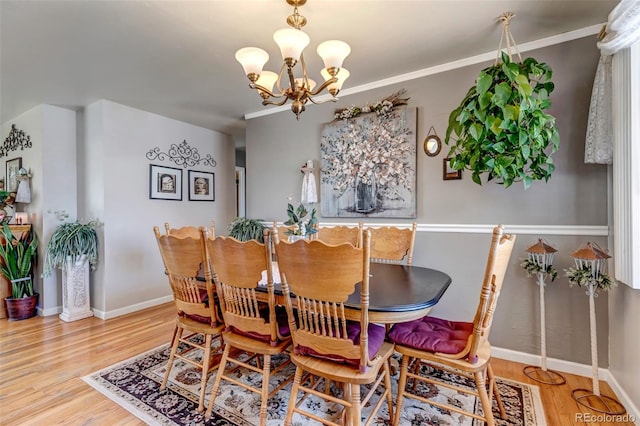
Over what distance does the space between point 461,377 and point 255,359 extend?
5.10 ft

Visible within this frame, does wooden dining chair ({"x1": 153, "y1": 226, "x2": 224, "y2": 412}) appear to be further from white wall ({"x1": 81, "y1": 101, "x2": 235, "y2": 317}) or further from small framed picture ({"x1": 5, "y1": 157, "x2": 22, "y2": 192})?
small framed picture ({"x1": 5, "y1": 157, "x2": 22, "y2": 192})

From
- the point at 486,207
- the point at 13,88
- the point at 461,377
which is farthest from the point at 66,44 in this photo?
the point at 461,377

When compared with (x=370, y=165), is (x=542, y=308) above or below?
below

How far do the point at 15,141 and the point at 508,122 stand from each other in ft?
18.1

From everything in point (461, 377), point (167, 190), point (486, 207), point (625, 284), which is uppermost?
point (167, 190)

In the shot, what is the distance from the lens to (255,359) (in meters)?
2.43

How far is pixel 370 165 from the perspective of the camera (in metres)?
3.01

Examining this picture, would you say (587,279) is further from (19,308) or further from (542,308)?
(19,308)

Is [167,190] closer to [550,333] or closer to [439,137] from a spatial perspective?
[439,137]

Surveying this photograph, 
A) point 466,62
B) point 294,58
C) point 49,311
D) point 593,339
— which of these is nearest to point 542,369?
point 593,339

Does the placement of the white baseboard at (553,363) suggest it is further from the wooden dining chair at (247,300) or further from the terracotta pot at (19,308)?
the terracotta pot at (19,308)

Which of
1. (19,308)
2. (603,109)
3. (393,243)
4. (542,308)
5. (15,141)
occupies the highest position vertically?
(15,141)

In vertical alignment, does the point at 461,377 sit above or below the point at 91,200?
below

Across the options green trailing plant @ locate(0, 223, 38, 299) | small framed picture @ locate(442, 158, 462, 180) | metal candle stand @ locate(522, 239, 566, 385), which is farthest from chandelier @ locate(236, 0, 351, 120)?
green trailing plant @ locate(0, 223, 38, 299)
